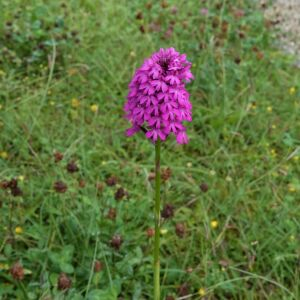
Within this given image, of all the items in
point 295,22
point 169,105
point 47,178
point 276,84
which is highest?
point 295,22

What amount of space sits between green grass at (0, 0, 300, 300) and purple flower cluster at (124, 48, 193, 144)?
2.35 feet

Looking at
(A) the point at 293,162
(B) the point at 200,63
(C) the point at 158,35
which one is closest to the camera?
(A) the point at 293,162

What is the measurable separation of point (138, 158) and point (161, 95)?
1327 millimetres

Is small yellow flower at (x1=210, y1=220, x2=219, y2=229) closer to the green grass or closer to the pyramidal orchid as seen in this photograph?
the green grass

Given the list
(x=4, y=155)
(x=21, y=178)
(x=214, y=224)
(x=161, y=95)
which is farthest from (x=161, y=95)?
(x=4, y=155)

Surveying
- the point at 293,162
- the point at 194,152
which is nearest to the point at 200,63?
the point at 194,152

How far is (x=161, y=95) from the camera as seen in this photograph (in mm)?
1322

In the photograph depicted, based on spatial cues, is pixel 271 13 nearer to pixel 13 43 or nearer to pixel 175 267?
pixel 13 43

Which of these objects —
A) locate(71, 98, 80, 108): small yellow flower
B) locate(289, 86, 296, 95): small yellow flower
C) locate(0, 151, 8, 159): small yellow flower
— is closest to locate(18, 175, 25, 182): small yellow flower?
locate(0, 151, 8, 159): small yellow flower

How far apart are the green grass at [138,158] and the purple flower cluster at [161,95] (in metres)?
0.72

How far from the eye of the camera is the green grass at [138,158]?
6.48 feet

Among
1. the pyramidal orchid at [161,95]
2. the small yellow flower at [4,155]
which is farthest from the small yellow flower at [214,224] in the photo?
the small yellow flower at [4,155]

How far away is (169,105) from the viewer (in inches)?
52.5

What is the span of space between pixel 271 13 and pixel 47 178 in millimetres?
2598
